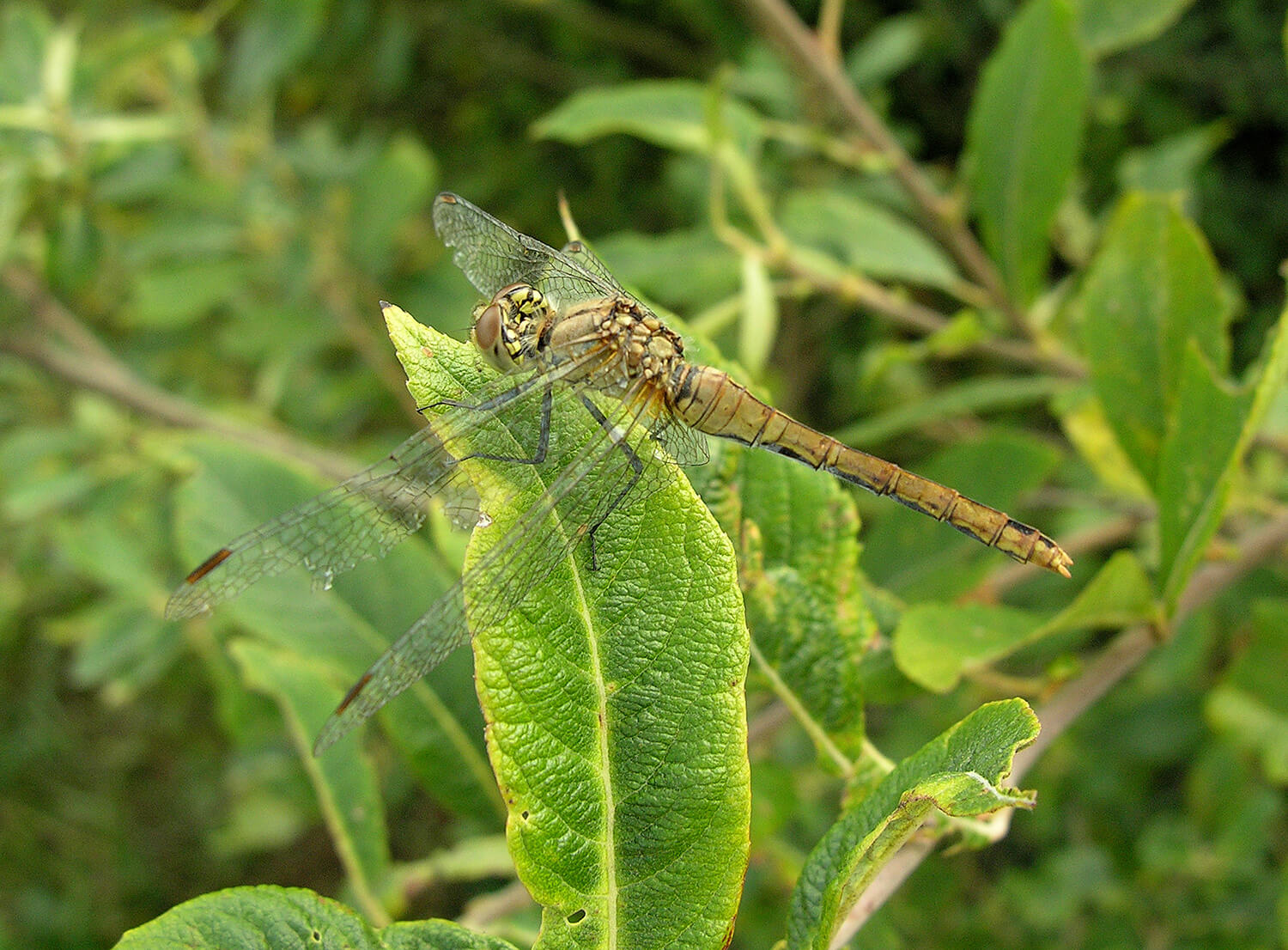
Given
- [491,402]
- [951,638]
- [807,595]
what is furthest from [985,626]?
[491,402]

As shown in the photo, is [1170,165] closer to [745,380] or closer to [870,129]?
[870,129]

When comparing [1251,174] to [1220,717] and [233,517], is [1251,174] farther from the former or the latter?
[233,517]

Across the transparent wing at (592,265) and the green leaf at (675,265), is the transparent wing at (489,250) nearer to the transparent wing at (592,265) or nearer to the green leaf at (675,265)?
the transparent wing at (592,265)

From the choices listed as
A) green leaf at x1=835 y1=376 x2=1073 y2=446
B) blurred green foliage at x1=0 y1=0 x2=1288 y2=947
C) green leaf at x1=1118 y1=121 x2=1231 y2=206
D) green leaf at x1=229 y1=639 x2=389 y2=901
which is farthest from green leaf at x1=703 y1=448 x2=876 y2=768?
green leaf at x1=1118 y1=121 x2=1231 y2=206

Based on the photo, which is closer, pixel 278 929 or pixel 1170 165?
pixel 278 929

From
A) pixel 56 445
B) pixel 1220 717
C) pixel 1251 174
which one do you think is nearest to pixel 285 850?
pixel 56 445

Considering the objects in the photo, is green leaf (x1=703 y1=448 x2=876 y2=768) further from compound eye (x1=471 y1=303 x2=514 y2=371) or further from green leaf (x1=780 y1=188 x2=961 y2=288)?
green leaf (x1=780 y1=188 x2=961 y2=288)
